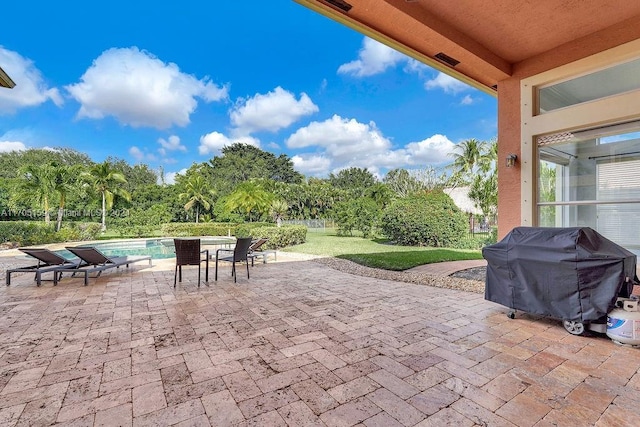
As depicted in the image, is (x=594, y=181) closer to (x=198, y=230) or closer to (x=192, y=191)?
(x=198, y=230)

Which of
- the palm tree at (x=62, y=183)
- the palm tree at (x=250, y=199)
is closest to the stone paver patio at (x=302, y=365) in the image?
the palm tree at (x=250, y=199)

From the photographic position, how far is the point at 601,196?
4.64m

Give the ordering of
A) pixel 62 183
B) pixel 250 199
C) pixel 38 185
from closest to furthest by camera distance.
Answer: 1. pixel 38 185
2. pixel 62 183
3. pixel 250 199

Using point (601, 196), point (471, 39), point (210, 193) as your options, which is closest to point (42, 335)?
point (471, 39)

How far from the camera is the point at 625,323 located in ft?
9.71

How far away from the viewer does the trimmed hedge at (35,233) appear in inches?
521

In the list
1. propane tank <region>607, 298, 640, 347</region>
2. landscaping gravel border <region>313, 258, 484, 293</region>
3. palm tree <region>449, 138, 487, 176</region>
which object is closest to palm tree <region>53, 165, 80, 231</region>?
landscaping gravel border <region>313, 258, 484, 293</region>

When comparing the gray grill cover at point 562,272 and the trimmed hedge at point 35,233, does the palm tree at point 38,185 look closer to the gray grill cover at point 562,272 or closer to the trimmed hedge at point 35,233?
the trimmed hedge at point 35,233

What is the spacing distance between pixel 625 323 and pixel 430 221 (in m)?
10.6

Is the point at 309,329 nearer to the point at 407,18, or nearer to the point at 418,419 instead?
the point at 418,419

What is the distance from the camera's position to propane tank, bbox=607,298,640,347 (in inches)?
115

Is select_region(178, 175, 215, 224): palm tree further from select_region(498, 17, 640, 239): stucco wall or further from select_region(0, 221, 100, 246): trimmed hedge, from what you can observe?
select_region(498, 17, 640, 239): stucco wall

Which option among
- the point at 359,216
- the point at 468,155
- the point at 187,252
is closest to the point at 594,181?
the point at 187,252

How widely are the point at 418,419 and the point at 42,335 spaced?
3.85 meters
